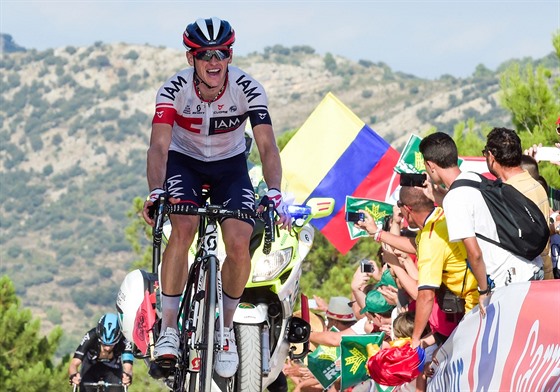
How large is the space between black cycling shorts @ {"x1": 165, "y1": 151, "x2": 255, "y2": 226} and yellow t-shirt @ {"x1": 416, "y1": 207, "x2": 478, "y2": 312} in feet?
4.18

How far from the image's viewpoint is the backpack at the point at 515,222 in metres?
8.55

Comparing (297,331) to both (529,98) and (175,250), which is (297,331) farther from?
(529,98)

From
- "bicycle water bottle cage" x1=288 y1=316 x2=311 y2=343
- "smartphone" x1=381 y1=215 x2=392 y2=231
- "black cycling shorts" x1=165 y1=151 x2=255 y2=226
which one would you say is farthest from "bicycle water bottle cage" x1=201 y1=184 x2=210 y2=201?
"smartphone" x1=381 y1=215 x2=392 y2=231

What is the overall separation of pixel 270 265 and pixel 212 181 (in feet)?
5.80

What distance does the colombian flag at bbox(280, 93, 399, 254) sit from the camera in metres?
17.6

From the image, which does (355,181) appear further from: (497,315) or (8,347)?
(8,347)

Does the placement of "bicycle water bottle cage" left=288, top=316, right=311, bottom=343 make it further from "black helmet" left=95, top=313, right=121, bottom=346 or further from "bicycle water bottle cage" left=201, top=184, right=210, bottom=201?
"black helmet" left=95, top=313, right=121, bottom=346

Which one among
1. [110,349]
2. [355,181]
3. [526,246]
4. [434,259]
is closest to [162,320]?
[434,259]

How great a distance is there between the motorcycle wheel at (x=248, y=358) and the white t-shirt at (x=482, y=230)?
6.80ft

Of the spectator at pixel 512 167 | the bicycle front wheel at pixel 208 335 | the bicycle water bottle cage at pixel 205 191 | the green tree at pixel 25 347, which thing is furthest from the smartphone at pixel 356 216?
the green tree at pixel 25 347

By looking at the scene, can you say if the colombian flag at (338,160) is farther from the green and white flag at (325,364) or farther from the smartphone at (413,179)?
the smartphone at (413,179)

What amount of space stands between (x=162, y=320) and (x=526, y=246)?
2.56 m

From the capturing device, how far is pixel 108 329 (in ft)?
51.7

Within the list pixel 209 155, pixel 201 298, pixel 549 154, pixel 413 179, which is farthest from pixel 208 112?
pixel 549 154
